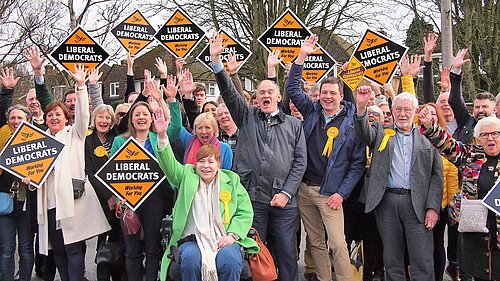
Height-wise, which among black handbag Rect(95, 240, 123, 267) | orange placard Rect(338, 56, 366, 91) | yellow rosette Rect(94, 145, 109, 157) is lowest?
black handbag Rect(95, 240, 123, 267)

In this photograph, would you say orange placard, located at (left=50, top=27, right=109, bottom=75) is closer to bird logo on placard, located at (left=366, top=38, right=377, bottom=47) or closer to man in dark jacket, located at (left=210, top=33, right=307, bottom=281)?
man in dark jacket, located at (left=210, top=33, right=307, bottom=281)

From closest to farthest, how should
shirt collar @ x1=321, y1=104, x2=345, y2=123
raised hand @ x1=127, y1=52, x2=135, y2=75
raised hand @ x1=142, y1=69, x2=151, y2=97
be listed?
shirt collar @ x1=321, y1=104, x2=345, y2=123 → raised hand @ x1=142, y1=69, x2=151, y2=97 → raised hand @ x1=127, y1=52, x2=135, y2=75

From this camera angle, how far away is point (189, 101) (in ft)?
20.4

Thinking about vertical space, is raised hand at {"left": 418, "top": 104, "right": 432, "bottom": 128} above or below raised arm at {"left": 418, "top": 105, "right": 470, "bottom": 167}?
above

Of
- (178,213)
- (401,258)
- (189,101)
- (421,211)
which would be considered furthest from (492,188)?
(189,101)

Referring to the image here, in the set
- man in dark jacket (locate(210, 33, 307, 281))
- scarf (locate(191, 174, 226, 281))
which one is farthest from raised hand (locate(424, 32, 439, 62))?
scarf (locate(191, 174, 226, 281))

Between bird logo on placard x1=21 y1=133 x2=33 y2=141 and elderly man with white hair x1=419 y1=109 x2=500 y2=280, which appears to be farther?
bird logo on placard x1=21 y1=133 x2=33 y2=141

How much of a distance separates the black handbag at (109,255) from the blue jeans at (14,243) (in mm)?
815

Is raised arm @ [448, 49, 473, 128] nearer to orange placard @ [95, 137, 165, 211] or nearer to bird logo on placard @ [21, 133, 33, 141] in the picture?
orange placard @ [95, 137, 165, 211]

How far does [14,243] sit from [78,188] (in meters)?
1.00

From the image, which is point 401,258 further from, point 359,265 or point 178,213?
point 178,213

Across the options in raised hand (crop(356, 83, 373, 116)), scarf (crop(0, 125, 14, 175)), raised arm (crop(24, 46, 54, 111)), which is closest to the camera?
raised hand (crop(356, 83, 373, 116))

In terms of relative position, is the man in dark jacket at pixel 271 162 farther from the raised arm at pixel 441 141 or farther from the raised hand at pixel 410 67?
the raised hand at pixel 410 67

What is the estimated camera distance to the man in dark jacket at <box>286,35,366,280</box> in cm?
525
